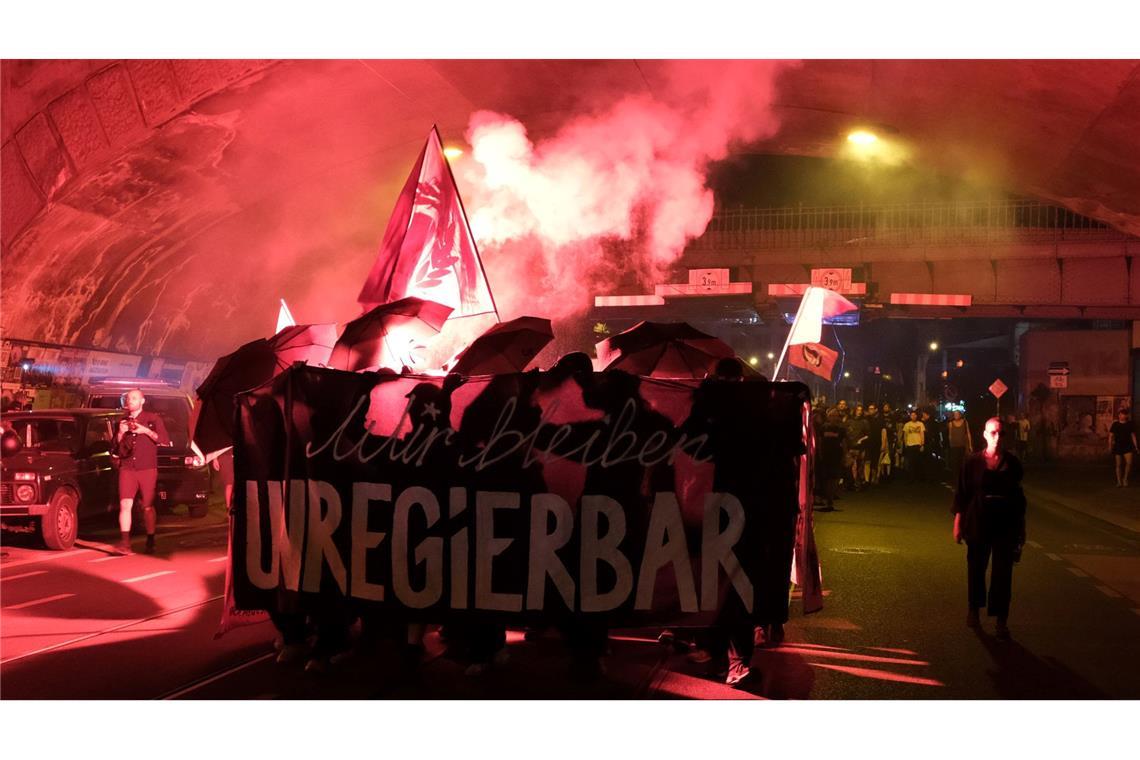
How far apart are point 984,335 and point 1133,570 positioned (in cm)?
6837

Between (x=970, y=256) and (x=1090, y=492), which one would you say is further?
(x=970, y=256)

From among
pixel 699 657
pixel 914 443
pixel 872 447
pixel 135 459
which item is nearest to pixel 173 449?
pixel 135 459

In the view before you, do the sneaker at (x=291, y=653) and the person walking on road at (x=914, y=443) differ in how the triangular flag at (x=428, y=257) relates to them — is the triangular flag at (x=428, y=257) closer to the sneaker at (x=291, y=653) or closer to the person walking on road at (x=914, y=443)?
the sneaker at (x=291, y=653)

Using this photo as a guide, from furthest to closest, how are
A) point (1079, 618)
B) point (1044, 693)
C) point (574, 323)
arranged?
1. point (574, 323)
2. point (1079, 618)
3. point (1044, 693)

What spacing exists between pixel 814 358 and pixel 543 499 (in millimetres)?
4433

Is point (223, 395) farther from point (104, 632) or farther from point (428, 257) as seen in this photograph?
point (104, 632)

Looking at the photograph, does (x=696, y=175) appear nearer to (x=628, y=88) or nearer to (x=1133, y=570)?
(x=628, y=88)

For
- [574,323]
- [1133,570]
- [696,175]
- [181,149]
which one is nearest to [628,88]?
[696,175]

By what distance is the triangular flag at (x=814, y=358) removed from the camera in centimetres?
960

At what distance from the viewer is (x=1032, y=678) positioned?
22.1 feet

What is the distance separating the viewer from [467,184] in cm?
1695

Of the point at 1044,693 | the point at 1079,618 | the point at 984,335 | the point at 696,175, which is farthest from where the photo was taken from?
the point at 984,335

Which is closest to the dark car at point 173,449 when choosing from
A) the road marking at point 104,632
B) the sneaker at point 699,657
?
the road marking at point 104,632

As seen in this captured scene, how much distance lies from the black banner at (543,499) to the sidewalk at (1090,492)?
11.8m
